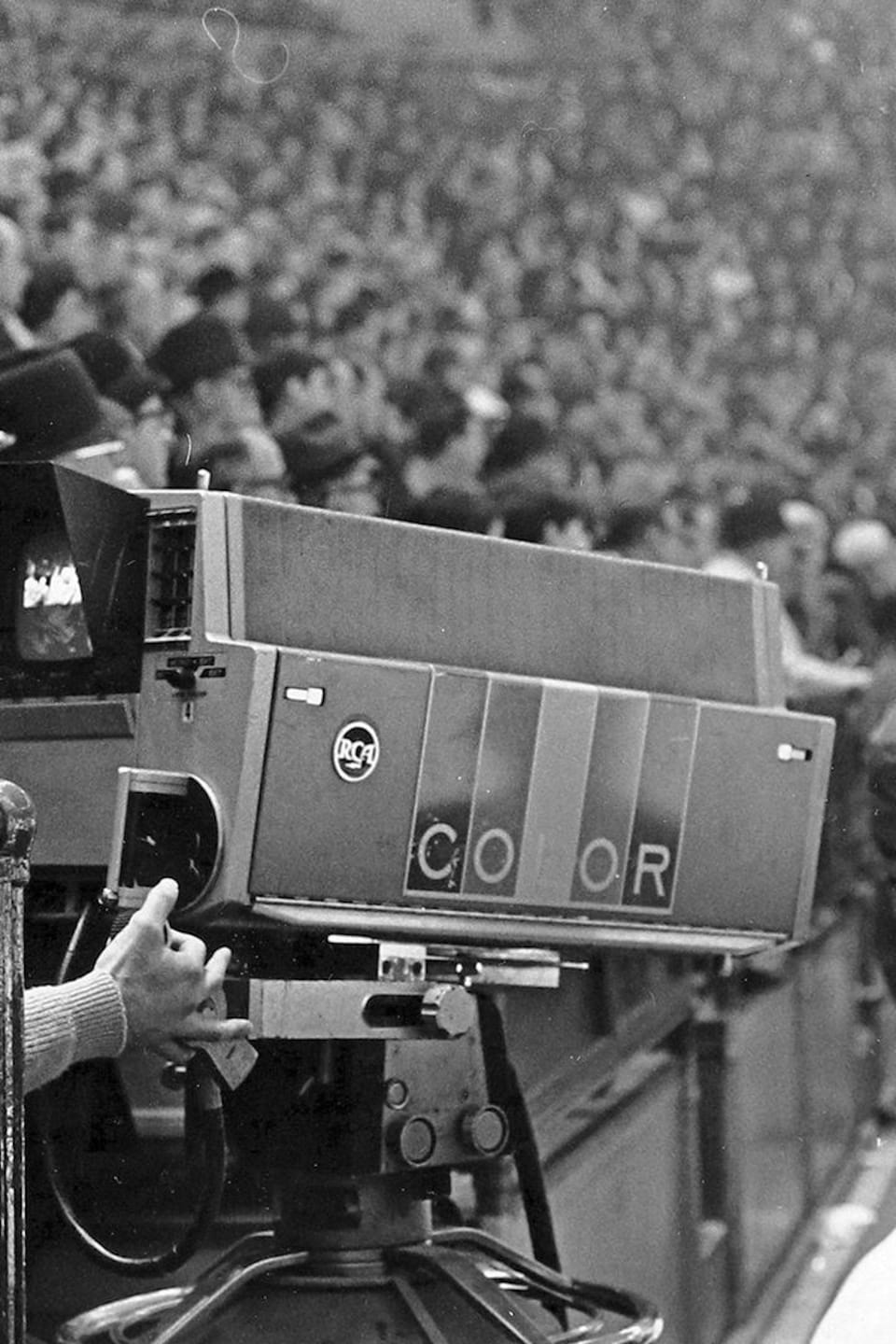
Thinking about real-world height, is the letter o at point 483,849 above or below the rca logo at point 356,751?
below

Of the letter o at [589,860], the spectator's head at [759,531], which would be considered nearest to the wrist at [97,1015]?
the letter o at [589,860]

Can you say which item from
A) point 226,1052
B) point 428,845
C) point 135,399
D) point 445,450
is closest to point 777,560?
point 445,450

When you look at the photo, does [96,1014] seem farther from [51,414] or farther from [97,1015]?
[51,414]

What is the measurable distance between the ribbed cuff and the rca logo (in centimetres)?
26

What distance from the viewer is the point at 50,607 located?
6.38 feet

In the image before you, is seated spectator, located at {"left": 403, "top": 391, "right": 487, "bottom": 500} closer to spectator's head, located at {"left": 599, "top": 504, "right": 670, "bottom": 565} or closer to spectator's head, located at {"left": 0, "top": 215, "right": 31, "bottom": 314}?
spectator's head, located at {"left": 599, "top": 504, "right": 670, "bottom": 565}

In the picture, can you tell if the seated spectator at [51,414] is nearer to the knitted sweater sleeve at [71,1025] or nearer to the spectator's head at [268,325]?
the knitted sweater sleeve at [71,1025]

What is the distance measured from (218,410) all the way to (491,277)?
13.8ft

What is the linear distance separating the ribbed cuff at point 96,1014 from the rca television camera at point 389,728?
0.28ft

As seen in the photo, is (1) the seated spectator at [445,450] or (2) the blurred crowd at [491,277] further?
(1) the seated spectator at [445,450]

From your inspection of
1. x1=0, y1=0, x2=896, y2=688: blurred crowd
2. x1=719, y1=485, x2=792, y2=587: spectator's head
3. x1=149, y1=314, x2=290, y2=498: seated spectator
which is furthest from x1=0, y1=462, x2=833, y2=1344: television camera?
x1=719, y1=485, x2=792, y2=587: spectator's head

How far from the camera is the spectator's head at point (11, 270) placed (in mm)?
2965

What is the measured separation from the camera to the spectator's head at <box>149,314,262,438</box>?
Result: 284 cm

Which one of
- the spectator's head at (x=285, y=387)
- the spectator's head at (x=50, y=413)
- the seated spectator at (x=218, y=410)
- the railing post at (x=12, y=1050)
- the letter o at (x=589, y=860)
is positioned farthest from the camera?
the spectator's head at (x=285, y=387)
